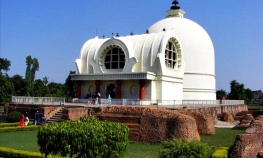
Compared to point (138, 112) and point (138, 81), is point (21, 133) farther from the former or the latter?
point (138, 81)

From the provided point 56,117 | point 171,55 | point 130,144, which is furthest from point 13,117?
point 171,55

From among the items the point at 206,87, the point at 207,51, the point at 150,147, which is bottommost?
the point at 150,147

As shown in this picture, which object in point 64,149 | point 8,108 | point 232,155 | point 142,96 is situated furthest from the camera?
point 142,96

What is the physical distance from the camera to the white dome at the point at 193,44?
42.1 m

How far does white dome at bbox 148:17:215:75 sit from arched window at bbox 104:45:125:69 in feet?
36.3

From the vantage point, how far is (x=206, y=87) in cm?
4244

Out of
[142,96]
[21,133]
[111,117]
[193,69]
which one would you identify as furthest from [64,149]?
[193,69]

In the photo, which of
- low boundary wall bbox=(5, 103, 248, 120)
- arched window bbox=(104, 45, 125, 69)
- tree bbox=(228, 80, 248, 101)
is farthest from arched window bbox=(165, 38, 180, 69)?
tree bbox=(228, 80, 248, 101)

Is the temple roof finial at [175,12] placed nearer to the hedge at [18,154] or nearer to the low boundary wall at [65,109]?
the low boundary wall at [65,109]

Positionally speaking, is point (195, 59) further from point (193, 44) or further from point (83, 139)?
point (83, 139)

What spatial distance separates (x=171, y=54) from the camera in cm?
3422

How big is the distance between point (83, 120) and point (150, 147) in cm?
604

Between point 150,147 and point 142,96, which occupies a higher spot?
point 142,96

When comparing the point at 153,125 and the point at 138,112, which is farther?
the point at 138,112
